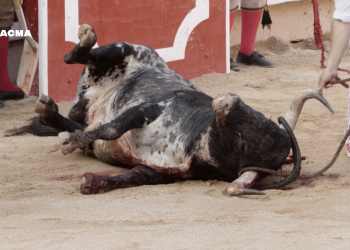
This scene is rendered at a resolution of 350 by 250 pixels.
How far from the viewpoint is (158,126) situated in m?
3.71

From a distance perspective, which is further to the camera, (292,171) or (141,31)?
(141,31)

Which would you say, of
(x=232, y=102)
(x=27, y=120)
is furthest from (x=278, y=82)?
(x=232, y=102)

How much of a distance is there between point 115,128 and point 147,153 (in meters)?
0.30

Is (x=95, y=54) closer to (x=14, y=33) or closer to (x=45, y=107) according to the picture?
(x=45, y=107)

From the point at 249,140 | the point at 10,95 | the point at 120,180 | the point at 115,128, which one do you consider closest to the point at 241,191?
the point at 249,140

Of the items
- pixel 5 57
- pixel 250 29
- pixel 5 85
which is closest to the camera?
pixel 5 57

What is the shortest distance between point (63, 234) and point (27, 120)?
2489mm

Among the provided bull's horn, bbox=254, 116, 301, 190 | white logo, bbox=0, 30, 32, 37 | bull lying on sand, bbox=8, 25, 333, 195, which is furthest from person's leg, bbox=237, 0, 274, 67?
bull's horn, bbox=254, 116, 301, 190

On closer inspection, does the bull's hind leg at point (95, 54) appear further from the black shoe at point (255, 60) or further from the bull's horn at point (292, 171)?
the black shoe at point (255, 60)

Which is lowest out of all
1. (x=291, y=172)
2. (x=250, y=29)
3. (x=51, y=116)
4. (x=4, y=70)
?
(x=291, y=172)

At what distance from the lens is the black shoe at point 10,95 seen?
584cm

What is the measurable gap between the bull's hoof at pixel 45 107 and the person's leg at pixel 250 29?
4.31 m

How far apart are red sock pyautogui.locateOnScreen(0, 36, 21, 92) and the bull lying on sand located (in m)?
1.59

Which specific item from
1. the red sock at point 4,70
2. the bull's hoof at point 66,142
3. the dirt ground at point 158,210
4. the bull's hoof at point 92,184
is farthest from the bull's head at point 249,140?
the red sock at point 4,70
